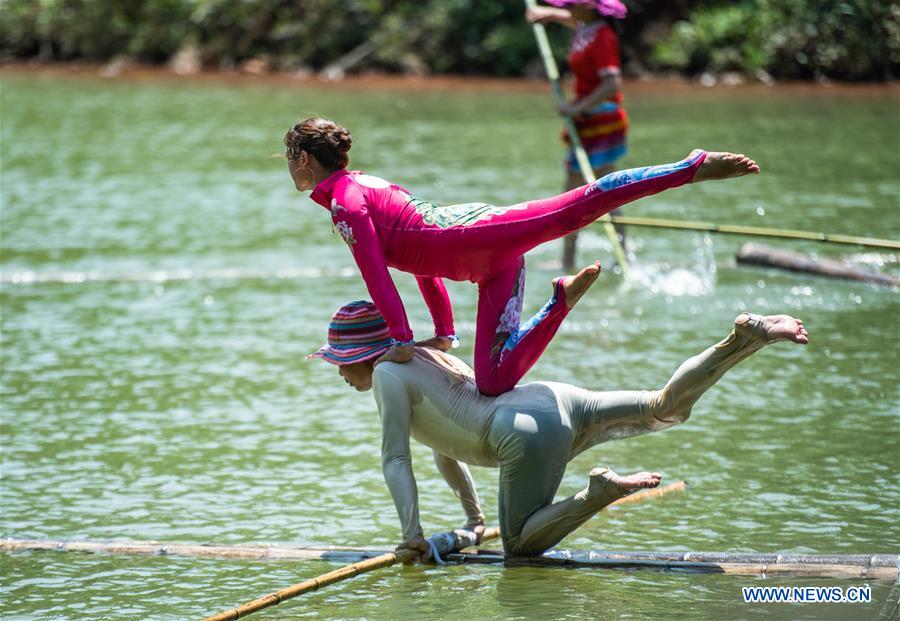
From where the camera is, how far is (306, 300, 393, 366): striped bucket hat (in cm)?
481

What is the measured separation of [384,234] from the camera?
477cm

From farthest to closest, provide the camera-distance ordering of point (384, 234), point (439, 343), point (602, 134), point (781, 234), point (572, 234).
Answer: point (572, 234) < point (602, 134) < point (781, 234) < point (439, 343) < point (384, 234)

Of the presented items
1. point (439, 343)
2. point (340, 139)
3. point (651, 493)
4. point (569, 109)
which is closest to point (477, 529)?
Answer: point (439, 343)

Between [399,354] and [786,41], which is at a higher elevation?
[399,354]

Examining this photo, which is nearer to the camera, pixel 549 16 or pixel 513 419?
pixel 513 419

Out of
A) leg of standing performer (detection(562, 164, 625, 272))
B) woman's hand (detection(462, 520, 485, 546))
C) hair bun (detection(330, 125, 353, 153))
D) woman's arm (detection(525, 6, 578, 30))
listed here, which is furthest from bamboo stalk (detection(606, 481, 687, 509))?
woman's arm (detection(525, 6, 578, 30))

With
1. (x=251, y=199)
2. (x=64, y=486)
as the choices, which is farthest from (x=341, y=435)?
(x=251, y=199)

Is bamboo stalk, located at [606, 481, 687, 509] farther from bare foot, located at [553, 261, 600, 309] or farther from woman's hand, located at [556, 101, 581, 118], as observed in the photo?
woman's hand, located at [556, 101, 581, 118]

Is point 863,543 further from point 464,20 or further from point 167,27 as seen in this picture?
point 167,27

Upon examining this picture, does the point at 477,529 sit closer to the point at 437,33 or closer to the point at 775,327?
the point at 775,327

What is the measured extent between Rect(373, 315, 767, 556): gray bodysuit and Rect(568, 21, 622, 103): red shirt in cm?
512

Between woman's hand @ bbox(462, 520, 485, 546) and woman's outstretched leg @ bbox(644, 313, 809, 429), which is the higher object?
woman's outstretched leg @ bbox(644, 313, 809, 429)

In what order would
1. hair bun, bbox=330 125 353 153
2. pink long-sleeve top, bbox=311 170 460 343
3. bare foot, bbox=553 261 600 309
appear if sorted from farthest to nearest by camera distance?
hair bun, bbox=330 125 353 153 < pink long-sleeve top, bbox=311 170 460 343 < bare foot, bbox=553 261 600 309

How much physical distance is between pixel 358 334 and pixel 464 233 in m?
0.49
